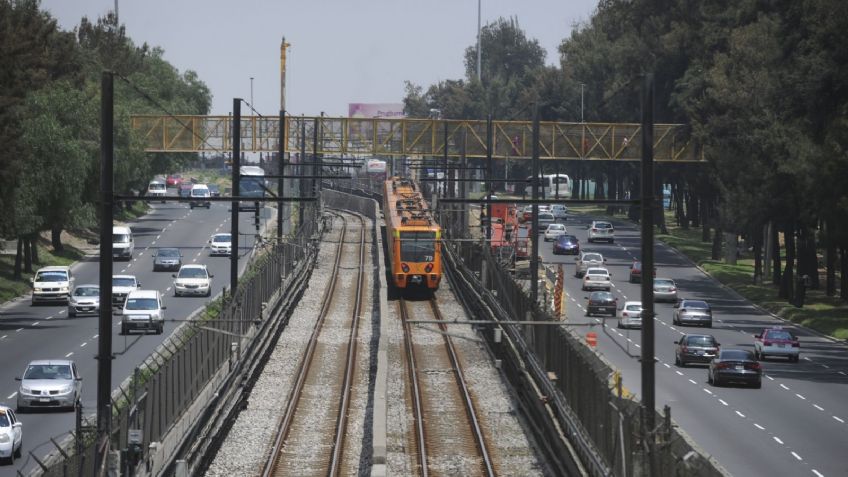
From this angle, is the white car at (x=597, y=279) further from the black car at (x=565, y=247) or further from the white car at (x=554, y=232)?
the white car at (x=554, y=232)

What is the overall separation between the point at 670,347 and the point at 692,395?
13658 mm

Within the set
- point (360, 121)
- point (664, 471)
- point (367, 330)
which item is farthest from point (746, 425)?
point (360, 121)

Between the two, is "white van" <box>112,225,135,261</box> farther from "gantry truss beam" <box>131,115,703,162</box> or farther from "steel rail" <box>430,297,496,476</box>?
"steel rail" <box>430,297,496,476</box>

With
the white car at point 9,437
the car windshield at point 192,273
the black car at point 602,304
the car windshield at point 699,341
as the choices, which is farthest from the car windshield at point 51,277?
the white car at point 9,437

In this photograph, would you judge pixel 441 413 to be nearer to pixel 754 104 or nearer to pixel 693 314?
pixel 693 314

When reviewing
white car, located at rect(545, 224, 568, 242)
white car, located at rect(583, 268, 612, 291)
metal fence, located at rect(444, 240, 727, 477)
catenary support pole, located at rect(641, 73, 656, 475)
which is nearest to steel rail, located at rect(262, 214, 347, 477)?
metal fence, located at rect(444, 240, 727, 477)

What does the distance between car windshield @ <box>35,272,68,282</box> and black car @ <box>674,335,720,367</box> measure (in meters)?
30.8

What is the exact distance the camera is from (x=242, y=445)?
34.1 m

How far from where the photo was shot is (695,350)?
56031 mm

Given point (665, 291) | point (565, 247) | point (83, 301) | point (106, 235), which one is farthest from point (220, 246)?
point (106, 235)

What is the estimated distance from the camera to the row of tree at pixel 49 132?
61.7m

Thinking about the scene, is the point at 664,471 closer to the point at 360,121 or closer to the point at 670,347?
the point at 670,347

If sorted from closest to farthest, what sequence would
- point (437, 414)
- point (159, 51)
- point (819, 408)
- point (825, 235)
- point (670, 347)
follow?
point (437, 414)
point (819, 408)
point (670, 347)
point (825, 235)
point (159, 51)

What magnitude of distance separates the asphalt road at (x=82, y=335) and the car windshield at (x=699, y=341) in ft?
63.3
